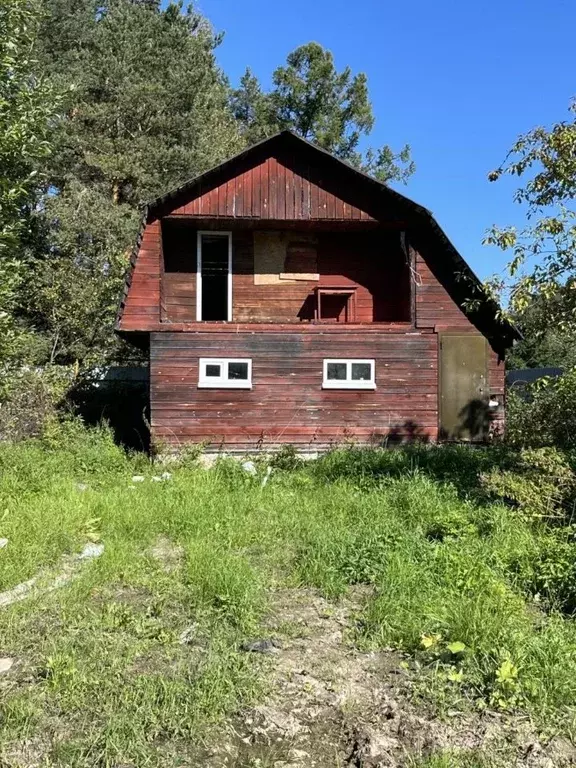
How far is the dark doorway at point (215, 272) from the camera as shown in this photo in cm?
1434

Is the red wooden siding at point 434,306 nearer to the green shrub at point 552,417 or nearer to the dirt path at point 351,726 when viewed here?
the green shrub at point 552,417

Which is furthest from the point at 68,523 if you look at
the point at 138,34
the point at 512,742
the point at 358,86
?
the point at 358,86

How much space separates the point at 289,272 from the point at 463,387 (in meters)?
4.71

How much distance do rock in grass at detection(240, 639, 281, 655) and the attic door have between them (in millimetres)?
9353

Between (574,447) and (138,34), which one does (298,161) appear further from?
(138,34)

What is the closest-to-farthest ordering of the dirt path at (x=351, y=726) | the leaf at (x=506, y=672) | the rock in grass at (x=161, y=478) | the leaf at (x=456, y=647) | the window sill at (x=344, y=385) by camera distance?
the dirt path at (x=351, y=726) < the leaf at (x=506, y=672) < the leaf at (x=456, y=647) < the rock in grass at (x=161, y=478) < the window sill at (x=344, y=385)

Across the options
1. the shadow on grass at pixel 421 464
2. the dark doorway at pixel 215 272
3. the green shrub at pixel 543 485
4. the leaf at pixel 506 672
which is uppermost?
the dark doorway at pixel 215 272

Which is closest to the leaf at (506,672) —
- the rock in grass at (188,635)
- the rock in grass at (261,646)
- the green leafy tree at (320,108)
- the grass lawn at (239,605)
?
the grass lawn at (239,605)

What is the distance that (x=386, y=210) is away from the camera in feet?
43.7

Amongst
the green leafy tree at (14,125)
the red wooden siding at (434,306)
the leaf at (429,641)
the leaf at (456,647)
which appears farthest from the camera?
the red wooden siding at (434,306)

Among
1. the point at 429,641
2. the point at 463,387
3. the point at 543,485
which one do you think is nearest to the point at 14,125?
the point at 543,485

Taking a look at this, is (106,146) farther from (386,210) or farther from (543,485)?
(543,485)

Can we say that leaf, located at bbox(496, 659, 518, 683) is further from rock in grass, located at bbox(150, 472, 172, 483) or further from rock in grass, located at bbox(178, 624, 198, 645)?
rock in grass, located at bbox(150, 472, 172, 483)

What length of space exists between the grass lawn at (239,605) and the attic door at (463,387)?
4360 mm
